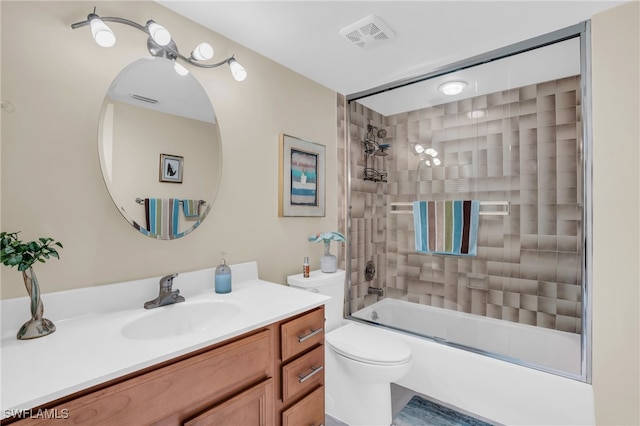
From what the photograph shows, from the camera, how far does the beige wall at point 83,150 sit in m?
1.10

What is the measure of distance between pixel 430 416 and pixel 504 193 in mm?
1585

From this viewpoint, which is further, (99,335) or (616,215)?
(616,215)

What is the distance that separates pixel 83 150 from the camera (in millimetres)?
1241

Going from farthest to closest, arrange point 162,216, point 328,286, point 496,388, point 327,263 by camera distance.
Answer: point 327,263 < point 328,286 < point 496,388 < point 162,216

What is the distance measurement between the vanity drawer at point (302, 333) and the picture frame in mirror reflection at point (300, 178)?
2.79 feet

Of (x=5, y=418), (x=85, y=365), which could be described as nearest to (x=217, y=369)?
(x=85, y=365)

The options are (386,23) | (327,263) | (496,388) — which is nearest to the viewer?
(386,23)

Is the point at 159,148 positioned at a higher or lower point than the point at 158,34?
lower

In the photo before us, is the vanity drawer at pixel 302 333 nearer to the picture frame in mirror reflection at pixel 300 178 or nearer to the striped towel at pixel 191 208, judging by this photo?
the striped towel at pixel 191 208

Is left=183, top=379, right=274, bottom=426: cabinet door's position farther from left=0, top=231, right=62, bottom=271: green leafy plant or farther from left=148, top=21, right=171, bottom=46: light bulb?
left=148, top=21, right=171, bottom=46: light bulb

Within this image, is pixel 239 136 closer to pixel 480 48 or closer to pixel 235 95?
pixel 235 95

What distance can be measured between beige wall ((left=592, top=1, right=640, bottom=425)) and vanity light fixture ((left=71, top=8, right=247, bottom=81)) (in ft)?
6.39

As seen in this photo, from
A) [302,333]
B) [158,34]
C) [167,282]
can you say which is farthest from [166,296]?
[158,34]

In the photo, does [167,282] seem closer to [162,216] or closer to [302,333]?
[162,216]
